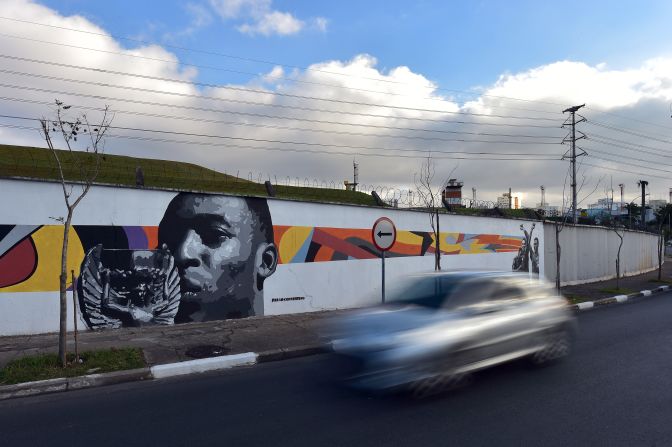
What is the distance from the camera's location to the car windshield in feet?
18.6

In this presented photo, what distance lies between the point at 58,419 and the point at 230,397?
5.76ft

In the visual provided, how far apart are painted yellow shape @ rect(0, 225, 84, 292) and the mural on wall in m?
0.02

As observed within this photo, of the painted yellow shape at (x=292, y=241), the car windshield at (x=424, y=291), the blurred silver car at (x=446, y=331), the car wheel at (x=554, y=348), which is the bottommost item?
the car wheel at (x=554, y=348)

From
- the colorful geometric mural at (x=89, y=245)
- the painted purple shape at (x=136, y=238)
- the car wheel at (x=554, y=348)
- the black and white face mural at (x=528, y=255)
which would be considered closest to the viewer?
the car wheel at (x=554, y=348)

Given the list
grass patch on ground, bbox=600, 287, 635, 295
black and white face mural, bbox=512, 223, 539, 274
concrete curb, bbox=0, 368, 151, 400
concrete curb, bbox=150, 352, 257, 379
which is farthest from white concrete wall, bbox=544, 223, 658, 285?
concrete curb, bbox=0, 368, 151, 400

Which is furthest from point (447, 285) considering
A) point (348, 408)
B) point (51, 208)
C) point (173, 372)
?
point (51, 208)

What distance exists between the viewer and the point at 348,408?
493 centimetres

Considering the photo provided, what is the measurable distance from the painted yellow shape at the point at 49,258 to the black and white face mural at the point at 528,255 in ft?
48.8

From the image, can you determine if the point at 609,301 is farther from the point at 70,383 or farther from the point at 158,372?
the point at 70,383

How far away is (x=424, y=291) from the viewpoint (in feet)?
19.6

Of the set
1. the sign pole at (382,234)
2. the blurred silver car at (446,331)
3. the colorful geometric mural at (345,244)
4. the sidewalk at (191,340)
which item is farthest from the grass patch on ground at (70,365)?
the sign pole at (382,234)

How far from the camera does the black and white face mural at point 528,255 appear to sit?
1808 cm

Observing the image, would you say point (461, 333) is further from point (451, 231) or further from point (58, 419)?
point (451, 231)

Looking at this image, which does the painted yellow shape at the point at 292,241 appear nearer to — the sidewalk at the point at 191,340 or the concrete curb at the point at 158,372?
the sidewalk at the point at 191,340
